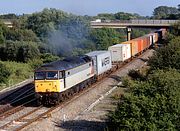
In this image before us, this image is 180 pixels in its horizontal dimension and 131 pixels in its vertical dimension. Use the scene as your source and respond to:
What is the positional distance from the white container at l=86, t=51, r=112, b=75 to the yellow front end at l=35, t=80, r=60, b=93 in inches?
382

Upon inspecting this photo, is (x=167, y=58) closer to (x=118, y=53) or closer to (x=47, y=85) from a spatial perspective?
(x=47, y=85)

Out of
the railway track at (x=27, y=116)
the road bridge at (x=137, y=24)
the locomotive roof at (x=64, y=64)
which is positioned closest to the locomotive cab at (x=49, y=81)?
the locomotive roof at (x=64, y=64)

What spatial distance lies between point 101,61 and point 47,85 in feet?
40.1

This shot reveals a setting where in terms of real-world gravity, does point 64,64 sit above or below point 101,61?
above

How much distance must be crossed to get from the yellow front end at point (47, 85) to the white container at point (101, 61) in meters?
9.71

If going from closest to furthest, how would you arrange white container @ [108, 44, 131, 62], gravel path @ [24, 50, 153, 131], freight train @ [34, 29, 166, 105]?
1. gravel path @ [24, 50, 153, 131]
2. freight train @ [34, 29, 166, 105]
3. white container @ [108, 44, 131, 62]

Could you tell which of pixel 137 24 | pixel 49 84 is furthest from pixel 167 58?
pixel 137 24

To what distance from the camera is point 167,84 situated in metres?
19.2

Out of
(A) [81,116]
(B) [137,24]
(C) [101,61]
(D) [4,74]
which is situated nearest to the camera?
(A) [81,116]

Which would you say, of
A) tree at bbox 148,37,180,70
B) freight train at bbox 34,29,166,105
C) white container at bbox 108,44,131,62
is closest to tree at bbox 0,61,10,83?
freight train at bbox 34,29,166,105

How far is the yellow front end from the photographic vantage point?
1069 inches

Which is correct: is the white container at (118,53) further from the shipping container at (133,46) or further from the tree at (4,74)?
the tree at (4,74)

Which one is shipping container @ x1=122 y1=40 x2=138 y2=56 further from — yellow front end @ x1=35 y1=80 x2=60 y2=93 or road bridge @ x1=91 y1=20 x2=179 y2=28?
road bridge @ x1=91 y1=20 x2=179 y2=28

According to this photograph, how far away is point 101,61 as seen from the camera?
128 feet
